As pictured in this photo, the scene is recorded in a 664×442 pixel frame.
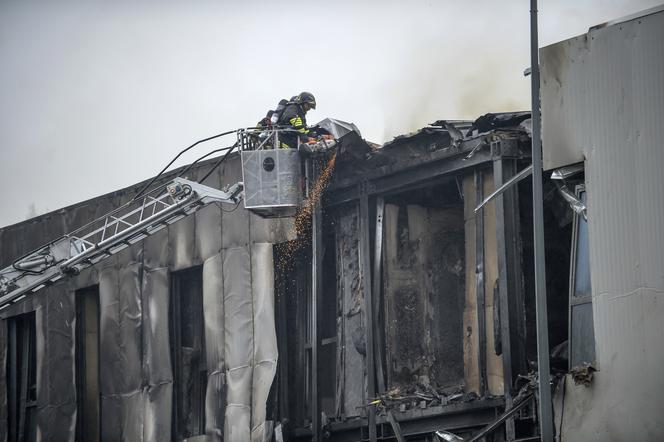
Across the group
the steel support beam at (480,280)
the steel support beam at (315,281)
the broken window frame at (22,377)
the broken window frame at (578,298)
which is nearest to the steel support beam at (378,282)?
the steel support beam at (315,281)

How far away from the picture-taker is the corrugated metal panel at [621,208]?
Answer: 712 inches

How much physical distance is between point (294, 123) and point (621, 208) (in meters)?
8.66

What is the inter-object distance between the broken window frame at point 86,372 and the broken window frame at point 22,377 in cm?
215

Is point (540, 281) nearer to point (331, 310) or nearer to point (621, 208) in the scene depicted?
point (621, 208)

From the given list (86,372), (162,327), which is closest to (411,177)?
(162,327)

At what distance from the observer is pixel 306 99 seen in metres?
26.1

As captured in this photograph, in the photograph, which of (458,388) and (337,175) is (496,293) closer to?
(458,388)

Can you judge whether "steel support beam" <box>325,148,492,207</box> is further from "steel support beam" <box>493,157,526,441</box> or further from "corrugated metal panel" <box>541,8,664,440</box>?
"corrugated metal panel" <box>541,8,664,440</box>

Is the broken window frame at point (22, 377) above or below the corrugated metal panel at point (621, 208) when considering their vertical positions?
below

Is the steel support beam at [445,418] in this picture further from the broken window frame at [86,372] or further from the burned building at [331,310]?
the broken window frame at [86,372]

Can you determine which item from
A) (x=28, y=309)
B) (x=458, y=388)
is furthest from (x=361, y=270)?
(x=28, y=309)

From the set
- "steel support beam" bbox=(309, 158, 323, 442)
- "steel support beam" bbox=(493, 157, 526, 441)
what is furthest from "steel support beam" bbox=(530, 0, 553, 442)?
"steel support beam" bbox=(309, 158, 323, 442)

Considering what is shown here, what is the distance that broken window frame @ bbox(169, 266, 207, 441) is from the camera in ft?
95.7

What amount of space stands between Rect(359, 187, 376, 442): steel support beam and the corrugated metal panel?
585 cm
